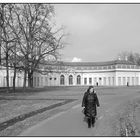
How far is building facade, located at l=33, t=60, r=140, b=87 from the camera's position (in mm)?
86125

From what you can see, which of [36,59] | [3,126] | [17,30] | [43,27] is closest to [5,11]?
[17,30]

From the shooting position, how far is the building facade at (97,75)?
86125mm

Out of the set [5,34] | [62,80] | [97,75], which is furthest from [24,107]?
[97,75]

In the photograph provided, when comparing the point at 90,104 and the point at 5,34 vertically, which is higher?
the point at 5,34

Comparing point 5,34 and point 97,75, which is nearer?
point 5,34

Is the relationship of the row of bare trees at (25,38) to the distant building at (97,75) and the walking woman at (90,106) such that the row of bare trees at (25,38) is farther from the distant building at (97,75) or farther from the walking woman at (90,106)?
the distant building at (97,75)

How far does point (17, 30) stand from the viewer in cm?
3180

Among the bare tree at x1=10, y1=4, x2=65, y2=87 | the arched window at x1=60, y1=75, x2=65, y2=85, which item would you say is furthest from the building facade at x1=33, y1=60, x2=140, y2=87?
the bare tree at x1=10, y1=4, x2=65, y2=87

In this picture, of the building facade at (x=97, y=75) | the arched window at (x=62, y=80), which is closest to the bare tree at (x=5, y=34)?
the building facade at (x=97, y=75)

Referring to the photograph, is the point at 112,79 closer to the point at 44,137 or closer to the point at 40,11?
the point at 40,11

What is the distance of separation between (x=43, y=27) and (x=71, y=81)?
59.0 metres

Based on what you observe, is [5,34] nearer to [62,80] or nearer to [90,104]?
[90,104]

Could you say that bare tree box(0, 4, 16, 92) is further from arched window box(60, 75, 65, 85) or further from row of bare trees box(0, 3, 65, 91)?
arched window box(60, 75, 65, 85)

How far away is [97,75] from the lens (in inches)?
3688
